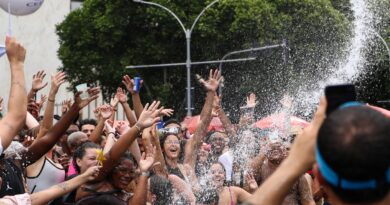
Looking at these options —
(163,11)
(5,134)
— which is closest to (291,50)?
(163,11)

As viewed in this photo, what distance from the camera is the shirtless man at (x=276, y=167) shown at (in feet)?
26.8

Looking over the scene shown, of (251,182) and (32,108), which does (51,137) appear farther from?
(32,108)

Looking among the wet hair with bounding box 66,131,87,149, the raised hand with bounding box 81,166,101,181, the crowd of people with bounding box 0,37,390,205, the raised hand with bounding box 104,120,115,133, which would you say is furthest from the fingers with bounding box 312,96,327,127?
the wet hair with bounding box 66,131,87,149

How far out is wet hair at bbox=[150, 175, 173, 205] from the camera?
7.50m

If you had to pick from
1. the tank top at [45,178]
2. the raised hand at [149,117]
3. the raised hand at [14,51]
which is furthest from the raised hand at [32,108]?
the raised hand at [14,51]

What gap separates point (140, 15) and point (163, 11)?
5.59 feet

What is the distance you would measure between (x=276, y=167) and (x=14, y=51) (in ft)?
14.1

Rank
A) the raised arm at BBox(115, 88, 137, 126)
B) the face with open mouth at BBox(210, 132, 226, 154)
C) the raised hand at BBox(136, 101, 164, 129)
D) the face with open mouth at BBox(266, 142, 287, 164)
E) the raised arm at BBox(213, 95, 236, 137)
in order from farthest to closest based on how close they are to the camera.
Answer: the face with open mouth at BBox(210, 132, 226, 154)
the raised arm at BBox(213, 95, 236, 137)
the raised arm at BBox(115, 88, 137, 126)
the face with open mouth at BBox(266, 142, 287, 164)
the raised hand at BBox(136, 101, 164, 129)

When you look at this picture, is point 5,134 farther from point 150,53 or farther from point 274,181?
point 150,53

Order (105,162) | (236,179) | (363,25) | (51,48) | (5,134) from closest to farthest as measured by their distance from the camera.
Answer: (5,134)
(105,162)
(236,179)
(363,25)
(51,48)

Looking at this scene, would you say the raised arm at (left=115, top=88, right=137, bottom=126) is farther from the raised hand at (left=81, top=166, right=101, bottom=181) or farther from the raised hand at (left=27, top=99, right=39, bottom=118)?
the raised hand at (left=81, top=166, right=101, bottom=181)

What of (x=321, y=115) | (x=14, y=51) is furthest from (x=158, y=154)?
(x=321, y=115)

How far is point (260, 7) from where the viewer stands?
50.0m

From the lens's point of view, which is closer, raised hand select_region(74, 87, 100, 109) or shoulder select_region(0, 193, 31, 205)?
shoulder select_region(0, 193, 31, 205)
